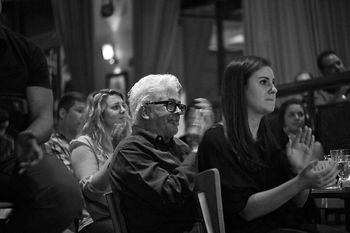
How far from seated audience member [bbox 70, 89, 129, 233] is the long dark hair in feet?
2.40

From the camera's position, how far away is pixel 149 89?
8.73 ft

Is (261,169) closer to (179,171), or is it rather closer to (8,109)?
(179,171)

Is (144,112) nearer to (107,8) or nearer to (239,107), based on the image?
(239,107)

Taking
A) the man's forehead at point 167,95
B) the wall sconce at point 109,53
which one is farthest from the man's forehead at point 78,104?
the wall sconce at point 109,53

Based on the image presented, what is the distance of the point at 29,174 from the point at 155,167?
733 mm

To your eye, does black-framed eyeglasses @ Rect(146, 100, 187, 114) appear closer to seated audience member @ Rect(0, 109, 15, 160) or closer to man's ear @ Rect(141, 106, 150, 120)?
man's ear @ Rect(141, 106, 150, 120)

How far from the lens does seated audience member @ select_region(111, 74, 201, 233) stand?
7.74ft

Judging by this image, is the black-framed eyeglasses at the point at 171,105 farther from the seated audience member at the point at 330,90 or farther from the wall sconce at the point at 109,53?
the wall sconce at the point at 109,53

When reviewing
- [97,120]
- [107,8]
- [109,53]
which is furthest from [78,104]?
[107,8]

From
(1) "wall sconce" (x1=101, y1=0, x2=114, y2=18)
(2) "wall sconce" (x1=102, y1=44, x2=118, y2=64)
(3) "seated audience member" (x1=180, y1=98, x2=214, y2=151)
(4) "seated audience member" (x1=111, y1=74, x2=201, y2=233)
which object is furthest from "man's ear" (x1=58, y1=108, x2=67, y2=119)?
(1) "wall sconce" (x1=101, y1=0, x2=114, y2=18)

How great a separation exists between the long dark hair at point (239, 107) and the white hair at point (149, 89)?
0.98 feet

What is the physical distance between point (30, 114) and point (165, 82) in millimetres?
840

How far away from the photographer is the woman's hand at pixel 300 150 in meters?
2.23

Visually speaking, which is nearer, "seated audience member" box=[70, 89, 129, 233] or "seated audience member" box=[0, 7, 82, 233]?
"seated audience member" box=[0, 7, 82, 233]
